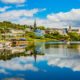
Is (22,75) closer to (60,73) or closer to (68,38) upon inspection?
(60,73)

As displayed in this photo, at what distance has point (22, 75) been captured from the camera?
61.8ft

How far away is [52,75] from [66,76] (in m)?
1.47

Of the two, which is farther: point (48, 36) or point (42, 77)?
point (48, 36)

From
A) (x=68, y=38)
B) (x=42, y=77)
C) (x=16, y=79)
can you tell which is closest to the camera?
(x=16, y=79)

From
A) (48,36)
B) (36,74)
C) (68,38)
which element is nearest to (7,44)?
(36,74)

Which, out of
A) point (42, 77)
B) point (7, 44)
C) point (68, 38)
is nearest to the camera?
point (42, 77)

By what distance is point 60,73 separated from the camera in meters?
19.9

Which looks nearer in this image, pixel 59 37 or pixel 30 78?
pixel 30 78

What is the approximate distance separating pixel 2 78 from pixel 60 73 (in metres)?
6.34

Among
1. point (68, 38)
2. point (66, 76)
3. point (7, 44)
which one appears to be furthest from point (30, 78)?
point (68, 38)

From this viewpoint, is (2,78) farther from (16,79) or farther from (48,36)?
(48,36)

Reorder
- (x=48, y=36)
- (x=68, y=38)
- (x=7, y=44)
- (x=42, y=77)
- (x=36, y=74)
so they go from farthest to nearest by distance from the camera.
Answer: (x=68, y=38)
(x=48, y=36)
(x=7, y=44)
(x=36, y=74)
(x=42, y=77)

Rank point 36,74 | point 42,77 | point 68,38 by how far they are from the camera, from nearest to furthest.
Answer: point 42,77 < point 36,74 < point 68,38

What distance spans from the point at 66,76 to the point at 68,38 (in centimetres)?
18075
